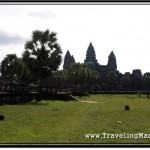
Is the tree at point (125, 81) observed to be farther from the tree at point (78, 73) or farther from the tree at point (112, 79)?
the tree at point (78, 73)

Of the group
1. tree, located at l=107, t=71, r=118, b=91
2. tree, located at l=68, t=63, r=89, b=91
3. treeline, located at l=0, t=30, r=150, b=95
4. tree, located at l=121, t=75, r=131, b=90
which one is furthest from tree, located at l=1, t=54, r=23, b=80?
tree, located at l=121, t=75, r=131, b=90

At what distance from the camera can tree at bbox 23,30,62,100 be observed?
62.4 metres

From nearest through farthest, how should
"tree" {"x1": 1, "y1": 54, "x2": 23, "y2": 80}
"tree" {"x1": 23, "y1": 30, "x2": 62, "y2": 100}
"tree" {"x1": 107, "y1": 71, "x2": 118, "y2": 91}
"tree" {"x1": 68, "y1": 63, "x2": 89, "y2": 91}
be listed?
1. "tree" {"x1": 23, "y1": 30, "x2": 62, "y2": 100}
2. "tree" {"x1": 1, "y1": 54, "x2": 23, "y2": 80}
3. "tree" {"x1": 68, "y1": 63, "x2": 89, "y2": 91}
4. "tree" {"x1": 107, "y1": 71, "x2": 118, "y2": 91}

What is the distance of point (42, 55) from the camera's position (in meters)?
63.8

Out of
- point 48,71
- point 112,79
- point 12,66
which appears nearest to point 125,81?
point 112,79

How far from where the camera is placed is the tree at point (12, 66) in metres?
96.6

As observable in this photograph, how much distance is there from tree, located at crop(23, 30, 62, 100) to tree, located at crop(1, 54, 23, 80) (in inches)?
1292

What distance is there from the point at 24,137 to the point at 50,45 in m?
46.5

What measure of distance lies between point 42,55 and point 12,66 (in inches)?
1426

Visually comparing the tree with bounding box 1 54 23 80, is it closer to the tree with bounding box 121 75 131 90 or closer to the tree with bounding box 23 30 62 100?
the tree with bounding box 23 30 62 100

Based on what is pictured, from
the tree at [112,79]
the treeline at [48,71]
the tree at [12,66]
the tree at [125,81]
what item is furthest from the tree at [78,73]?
the tree at [125,81]

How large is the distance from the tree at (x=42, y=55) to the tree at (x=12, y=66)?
1292 inches

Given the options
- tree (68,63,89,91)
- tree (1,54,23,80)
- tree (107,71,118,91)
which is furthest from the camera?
tree (107,71,118,91)

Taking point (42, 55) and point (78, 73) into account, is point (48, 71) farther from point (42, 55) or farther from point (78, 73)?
point (78, 73)
